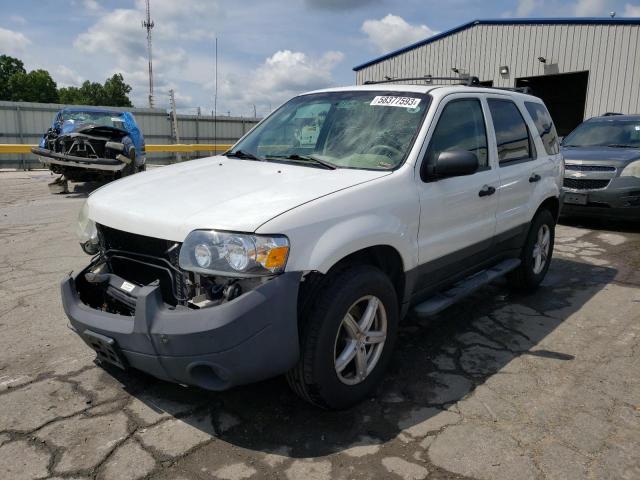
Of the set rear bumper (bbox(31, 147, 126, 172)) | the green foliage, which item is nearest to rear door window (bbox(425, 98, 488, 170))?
rear bumper (bbox(31, 147, 126, 172))

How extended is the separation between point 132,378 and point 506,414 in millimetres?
2222

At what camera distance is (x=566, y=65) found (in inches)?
650

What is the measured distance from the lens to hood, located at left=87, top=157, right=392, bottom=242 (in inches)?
96.6

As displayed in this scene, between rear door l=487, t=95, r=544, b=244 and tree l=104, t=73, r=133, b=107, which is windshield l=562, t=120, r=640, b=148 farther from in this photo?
tree l=104, t=73, r=133, b=107

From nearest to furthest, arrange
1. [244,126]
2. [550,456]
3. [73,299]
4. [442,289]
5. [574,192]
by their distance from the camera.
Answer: [550,456] → [73,299] → [442,289] → [574,192] → [244,126]

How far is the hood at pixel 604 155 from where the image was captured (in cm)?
773

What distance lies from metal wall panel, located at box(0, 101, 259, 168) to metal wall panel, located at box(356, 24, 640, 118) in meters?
9.13

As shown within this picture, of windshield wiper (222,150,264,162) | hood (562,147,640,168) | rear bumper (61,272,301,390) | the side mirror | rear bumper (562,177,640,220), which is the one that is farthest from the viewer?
hood (562,147,640,168)

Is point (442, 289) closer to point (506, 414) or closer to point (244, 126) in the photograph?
point (506, 414)

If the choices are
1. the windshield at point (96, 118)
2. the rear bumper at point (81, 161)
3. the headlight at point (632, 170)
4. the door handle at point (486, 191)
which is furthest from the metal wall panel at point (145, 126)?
the door handle at point (486, 191)

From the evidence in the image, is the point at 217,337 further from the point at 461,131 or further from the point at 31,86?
the point at 31,86

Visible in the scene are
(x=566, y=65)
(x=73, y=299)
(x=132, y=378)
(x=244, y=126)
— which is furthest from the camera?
(x=244, y=126)

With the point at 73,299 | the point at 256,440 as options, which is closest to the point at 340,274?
the point at 256,440

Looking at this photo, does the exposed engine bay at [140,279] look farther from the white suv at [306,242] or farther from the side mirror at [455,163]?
the side mirror at [455,163]
